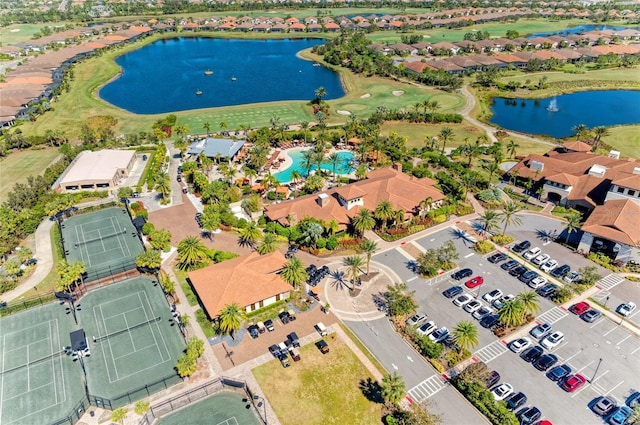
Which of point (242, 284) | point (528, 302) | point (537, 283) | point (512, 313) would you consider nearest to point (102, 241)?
point (242, 284)

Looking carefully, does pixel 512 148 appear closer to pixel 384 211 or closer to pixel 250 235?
pixel 384 211

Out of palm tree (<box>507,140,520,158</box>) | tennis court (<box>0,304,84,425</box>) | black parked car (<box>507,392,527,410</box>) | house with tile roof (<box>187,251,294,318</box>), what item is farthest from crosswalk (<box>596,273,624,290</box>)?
tennis court (<box>0,304,84,425</box>)

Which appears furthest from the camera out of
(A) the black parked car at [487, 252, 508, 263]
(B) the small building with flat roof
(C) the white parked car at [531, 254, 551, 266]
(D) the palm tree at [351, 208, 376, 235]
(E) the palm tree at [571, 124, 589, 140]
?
(E) the palm tree at [571, 124, 589, 140]

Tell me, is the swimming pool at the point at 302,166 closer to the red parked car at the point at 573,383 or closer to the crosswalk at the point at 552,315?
the crosswalk at the point at 552,315

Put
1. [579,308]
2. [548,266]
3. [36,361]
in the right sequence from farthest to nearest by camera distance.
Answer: [548,266] < [579,308] < [36,361]

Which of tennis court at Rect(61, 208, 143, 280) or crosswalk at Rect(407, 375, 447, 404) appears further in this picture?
tennis court at Rect(61, 208, 143, 280)

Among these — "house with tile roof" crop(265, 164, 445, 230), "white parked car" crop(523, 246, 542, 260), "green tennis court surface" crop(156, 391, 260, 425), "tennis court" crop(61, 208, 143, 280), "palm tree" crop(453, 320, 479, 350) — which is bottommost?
"green tennis court surface" crop(156, 391, 260, 425)

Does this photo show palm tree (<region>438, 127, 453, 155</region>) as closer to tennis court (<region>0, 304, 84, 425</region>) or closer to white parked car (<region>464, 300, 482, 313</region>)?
white parked car (<region>464, 300, 482, 313</region>)
